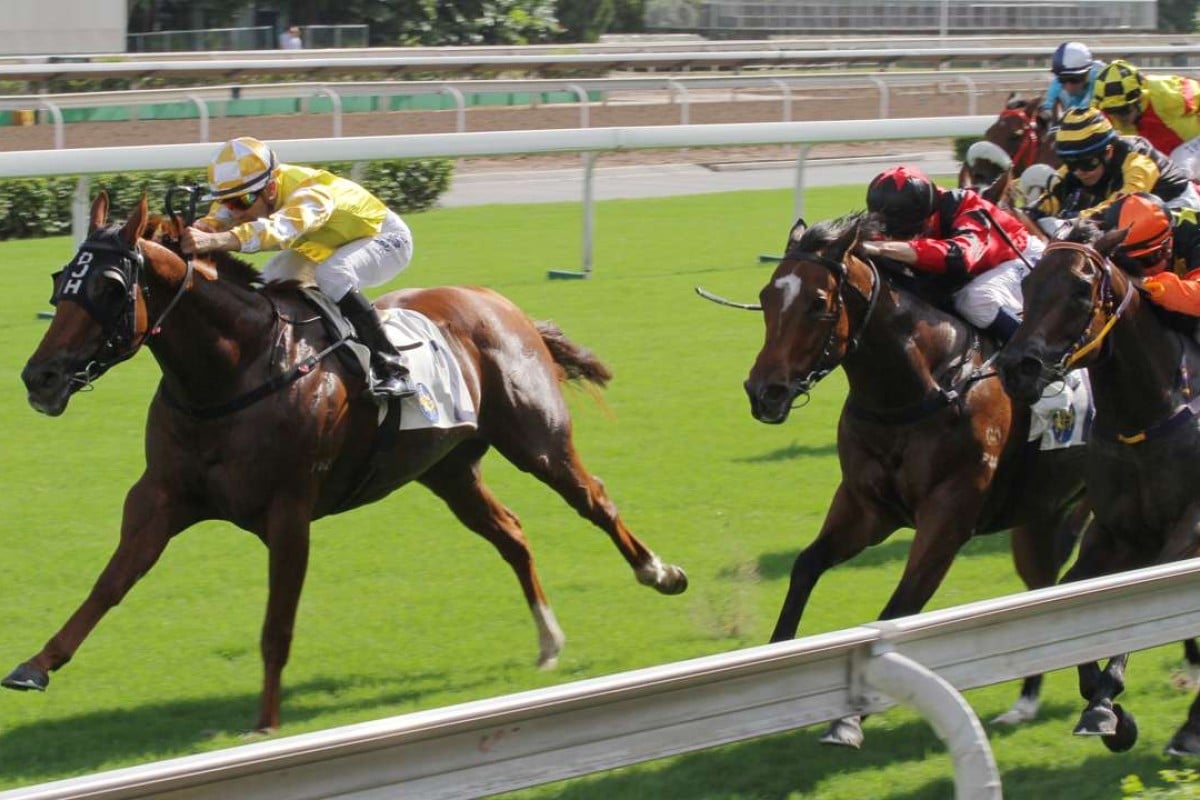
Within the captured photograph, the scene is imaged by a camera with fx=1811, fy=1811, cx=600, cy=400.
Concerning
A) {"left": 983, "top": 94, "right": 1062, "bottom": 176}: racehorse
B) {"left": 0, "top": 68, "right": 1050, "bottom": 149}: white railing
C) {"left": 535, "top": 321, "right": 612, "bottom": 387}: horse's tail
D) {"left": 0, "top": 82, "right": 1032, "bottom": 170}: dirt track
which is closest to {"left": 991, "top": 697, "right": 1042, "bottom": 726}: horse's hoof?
{"left": 535, "top": 321, "right": 612, "bottom": 387}: horse's tail

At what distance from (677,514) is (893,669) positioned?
13.2 feet

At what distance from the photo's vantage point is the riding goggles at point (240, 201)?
5.46m

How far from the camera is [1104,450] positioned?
5.04 meters

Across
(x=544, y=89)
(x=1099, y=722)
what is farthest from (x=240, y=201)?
(x=544, y=89)

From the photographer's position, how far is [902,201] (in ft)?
18.2

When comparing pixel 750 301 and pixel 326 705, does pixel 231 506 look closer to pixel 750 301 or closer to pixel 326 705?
pixel 326 705

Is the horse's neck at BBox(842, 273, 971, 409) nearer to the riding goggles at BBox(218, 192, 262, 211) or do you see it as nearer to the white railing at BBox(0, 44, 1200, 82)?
the riding goggles at BBox(218, 192, 262, 211)

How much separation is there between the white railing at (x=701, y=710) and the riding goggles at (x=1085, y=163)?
1.92 metres

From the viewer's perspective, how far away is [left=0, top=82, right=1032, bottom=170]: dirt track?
17948 mm

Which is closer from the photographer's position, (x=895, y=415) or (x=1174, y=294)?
(x=1174, y=294)

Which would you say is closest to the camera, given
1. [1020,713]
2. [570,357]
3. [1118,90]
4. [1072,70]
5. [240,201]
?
[1020,713]

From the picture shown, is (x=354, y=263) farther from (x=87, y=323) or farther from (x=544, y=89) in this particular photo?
(x=544, y=89)

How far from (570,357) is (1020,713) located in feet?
7.62

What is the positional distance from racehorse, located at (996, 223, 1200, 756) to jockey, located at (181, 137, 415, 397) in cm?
201
